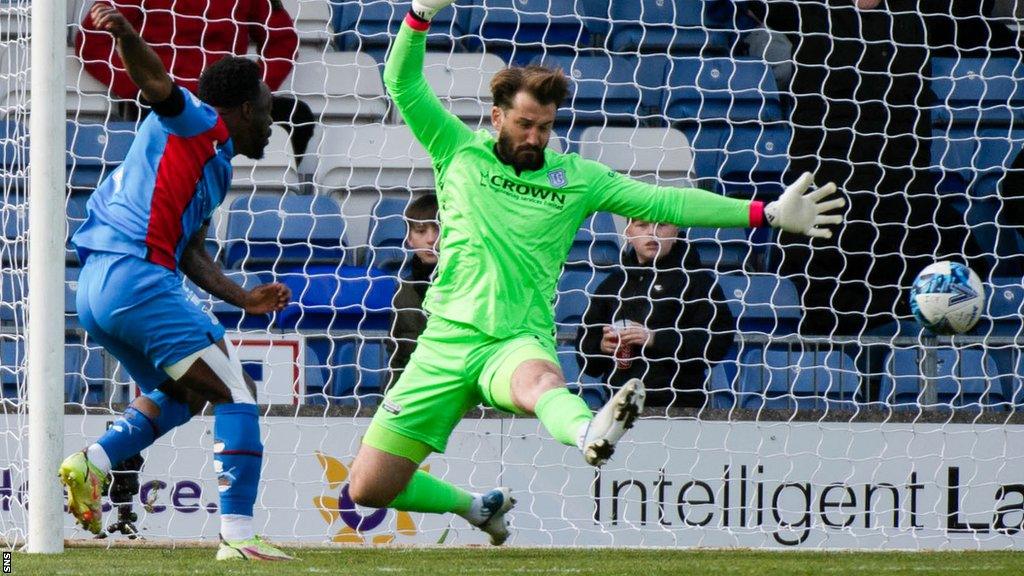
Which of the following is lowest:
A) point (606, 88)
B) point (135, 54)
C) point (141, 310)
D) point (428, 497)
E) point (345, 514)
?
point (345, 514)

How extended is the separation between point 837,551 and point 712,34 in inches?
143

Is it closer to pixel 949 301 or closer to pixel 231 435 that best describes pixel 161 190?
pixel 231 435

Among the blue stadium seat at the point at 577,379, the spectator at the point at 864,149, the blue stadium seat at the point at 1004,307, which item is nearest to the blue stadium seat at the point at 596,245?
the blue stadium seat at the point at 577,379

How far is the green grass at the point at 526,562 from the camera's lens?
4.86 metres

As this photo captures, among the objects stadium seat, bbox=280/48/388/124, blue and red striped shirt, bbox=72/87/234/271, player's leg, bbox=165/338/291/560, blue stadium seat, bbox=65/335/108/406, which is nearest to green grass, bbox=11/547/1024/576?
player's leg, bbox=165/338/291/560

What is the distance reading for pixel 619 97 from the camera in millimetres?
8219

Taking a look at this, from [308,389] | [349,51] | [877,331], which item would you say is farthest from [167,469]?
[877,331]

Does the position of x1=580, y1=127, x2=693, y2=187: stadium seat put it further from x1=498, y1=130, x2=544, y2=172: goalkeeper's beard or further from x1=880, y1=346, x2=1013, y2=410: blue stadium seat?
x1=498, y1=130, x2=544, y2=172: goalkeeper's beard

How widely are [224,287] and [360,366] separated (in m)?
1.91

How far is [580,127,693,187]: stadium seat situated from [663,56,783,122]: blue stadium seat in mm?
161

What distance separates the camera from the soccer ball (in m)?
5.68

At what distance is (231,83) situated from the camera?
17.0ft

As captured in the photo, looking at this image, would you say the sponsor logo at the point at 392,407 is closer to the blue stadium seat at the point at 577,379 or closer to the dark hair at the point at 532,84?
the dark hair at the point at 532,84

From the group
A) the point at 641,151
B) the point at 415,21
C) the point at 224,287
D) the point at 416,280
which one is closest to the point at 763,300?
the point at 641,151
